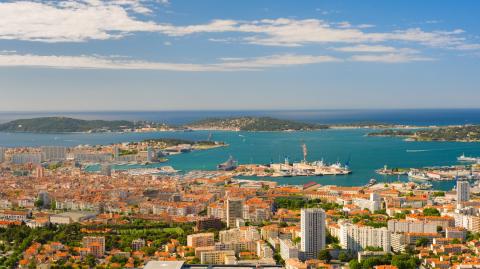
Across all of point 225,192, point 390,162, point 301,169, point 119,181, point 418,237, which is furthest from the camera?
point 390,162

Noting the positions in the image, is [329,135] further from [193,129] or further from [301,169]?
[301,169]

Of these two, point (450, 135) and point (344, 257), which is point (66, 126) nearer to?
point (450, 135)

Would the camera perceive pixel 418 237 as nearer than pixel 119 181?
Yes

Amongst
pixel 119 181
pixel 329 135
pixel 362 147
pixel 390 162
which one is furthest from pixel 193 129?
pixel 119 181

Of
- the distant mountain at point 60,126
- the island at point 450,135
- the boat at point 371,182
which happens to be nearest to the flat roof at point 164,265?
the boat at point 371,182

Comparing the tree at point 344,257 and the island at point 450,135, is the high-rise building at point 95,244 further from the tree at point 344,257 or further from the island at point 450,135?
the island at point 450,135

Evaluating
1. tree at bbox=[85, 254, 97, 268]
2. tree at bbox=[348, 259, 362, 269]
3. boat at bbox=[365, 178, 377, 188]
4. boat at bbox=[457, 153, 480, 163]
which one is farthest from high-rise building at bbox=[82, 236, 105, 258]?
boat at bbox=[457, 153, 480, 163]

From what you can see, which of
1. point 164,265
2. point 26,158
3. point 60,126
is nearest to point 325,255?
point 164,265
